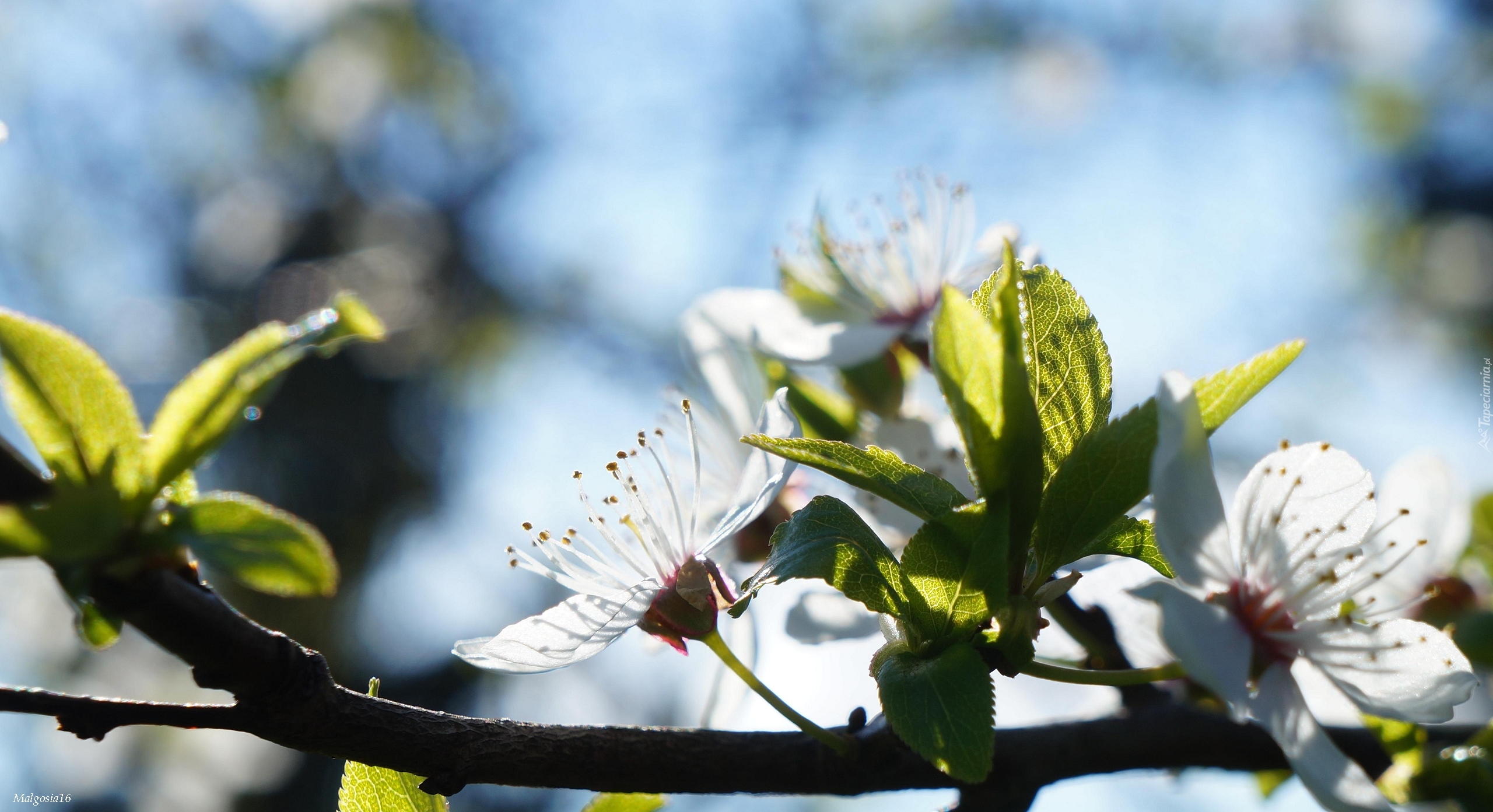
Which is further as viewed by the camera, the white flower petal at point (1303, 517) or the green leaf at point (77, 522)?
the white flower petal at point (1303, 517)

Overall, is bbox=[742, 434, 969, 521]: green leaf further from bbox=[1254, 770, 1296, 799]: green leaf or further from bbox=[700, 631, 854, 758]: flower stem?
bbox=[1254, 770, 1296, 799]: green leaf

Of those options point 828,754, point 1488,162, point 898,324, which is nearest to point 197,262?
point 898,324

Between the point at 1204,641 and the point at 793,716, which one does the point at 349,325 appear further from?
the point at 1204,641

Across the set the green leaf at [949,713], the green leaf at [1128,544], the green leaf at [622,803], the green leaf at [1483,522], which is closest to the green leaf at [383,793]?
the green leaf at [622,803]

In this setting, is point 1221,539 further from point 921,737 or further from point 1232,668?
point 921,737

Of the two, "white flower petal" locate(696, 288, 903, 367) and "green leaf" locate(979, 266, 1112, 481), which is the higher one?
"white flower petal" locate(696, 288, 903, 367)

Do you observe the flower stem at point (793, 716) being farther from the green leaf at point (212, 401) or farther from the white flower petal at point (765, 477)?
the green leaf at point (212, 401)

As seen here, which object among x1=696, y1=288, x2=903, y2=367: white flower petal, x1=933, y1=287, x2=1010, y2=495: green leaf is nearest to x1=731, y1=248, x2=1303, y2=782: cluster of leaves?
x1=933, y1=287, x2=1010, y2=495: green leaf
